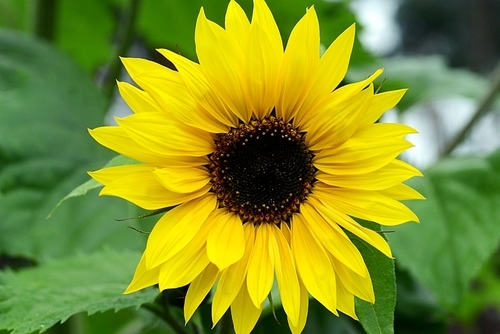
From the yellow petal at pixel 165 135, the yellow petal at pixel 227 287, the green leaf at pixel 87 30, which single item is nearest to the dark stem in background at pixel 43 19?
the green leaf at pixel 87 30

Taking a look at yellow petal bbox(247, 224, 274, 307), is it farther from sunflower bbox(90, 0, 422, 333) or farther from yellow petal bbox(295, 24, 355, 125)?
yellow petal bbox(295, 24, 355, 125)

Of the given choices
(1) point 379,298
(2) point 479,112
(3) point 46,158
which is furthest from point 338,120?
(2) point 479,112

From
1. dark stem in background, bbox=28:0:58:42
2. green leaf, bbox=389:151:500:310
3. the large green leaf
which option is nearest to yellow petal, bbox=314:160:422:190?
green leaf, bbox=389:151:500:310

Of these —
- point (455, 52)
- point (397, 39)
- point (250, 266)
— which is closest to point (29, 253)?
point (250, 266)

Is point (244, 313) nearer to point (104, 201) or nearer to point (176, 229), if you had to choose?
point (176, 229)

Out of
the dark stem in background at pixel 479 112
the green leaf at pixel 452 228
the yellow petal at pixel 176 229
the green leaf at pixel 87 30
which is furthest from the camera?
the green leaf at pixel 87 30

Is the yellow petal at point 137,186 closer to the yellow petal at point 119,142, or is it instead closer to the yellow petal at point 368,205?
the yellow petal at point 119,142
